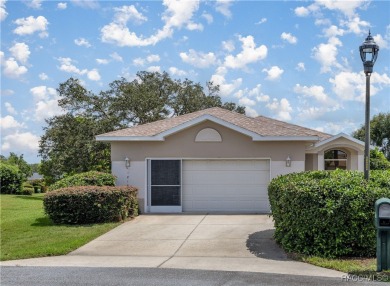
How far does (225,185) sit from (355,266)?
28.4ft

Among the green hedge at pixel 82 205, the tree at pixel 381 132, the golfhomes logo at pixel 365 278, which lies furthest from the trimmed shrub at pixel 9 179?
the tree at pixel 381 132

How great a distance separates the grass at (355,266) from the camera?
24.7ft

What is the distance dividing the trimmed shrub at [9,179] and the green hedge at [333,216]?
27.0 meters

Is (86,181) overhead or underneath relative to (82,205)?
overhead

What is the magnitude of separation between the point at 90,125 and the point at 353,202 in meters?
22.2

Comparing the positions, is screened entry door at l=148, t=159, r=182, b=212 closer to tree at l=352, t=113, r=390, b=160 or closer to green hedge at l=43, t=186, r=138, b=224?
green hedge at l=43, t=186, r=138, b=224

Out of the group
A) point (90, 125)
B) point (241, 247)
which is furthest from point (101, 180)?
point (90, 125)

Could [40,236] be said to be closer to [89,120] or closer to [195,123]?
[195,123]

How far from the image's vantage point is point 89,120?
2927 centimetres

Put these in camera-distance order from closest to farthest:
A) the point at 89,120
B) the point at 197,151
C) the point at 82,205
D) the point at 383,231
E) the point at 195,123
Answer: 1. the point at 383,231
2. the point at 82,205
3. the point at 195,123
4. the point at 197,151
5. the point at 89,120

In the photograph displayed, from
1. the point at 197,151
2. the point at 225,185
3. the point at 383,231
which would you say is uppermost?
the point at 197,151

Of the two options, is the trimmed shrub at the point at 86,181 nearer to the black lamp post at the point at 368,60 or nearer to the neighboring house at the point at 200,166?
the neighboring house at the point at 200,166

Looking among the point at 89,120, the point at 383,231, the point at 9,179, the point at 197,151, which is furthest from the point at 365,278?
the point at 9,179

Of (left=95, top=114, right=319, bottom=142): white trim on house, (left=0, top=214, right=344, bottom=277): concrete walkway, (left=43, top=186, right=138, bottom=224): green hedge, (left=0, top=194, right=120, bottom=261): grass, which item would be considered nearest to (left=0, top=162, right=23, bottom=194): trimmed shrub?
(left=0, top=194, right=120, bottom=261): grass
